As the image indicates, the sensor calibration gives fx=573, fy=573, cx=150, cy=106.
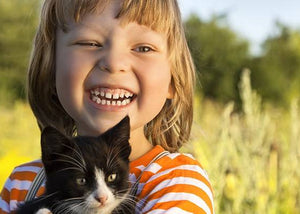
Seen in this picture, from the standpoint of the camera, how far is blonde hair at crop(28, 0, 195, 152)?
7.44 feet

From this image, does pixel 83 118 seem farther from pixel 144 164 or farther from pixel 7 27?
pixel 7 27

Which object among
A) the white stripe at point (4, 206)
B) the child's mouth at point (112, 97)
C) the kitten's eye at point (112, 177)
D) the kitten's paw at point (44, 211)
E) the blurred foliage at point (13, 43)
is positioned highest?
the blurred foliage at point (13, 43)

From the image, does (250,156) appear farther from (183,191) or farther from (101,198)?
(101,198)

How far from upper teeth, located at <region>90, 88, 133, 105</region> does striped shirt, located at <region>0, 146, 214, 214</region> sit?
0.82 ft

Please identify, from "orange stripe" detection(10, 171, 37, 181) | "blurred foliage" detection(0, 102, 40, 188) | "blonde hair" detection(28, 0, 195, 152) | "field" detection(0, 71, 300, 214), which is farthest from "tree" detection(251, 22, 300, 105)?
"orange stripe" detection(10, 171, 37, 181)

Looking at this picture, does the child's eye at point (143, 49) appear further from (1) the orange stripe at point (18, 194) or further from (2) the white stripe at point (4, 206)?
(2) the white stripe at point (4, 206)

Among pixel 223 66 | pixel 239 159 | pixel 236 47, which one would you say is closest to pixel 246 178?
pixel 239 159

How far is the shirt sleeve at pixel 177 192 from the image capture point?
1.92 m

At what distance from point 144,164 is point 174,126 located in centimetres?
57

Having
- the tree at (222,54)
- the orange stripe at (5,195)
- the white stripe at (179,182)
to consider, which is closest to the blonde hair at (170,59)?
the orange stripe at (5,195)

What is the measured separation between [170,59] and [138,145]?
39cm

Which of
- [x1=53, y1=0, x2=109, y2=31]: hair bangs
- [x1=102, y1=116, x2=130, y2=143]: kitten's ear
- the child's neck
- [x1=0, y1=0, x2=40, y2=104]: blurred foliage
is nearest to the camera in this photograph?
[x1=102, y1=116, x2=130, y2=143]: kitten's ear

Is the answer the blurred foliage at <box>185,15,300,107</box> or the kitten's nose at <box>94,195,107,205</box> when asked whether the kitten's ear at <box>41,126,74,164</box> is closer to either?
the kitten's nose at <box>94,195,107,205</box>

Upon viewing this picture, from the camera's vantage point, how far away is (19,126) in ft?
26.5
